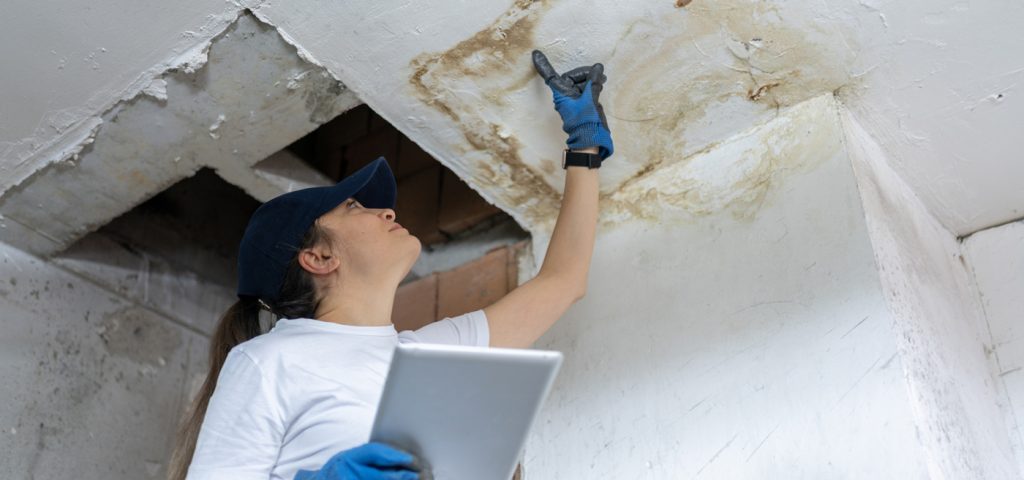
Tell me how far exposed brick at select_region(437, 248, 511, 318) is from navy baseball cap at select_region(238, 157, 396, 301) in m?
0.52

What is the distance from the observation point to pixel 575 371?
180 centimetres

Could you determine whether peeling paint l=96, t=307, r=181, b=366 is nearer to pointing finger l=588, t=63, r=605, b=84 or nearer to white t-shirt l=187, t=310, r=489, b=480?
white t-shirt l=187, t=310, r=489, b=480

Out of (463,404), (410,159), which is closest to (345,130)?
(410,159)

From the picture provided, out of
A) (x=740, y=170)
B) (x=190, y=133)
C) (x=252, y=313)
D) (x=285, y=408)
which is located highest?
(x=190, y=133)

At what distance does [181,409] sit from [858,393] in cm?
158

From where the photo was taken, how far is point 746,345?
1580mm

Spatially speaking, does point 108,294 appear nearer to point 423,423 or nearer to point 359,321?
point 359,321

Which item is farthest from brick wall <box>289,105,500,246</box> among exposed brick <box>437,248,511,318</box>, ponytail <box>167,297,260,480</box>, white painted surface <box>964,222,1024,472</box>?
white painted surface <box>964,222,1024,472</box>

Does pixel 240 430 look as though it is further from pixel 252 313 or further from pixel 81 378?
pixel 81 378

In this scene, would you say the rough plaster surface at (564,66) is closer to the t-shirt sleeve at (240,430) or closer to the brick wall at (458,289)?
the brick wall at (458,289)

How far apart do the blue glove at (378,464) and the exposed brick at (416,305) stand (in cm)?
101

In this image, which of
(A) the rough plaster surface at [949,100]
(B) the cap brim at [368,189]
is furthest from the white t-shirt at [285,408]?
(A) the rough plaster surface at [949,100]

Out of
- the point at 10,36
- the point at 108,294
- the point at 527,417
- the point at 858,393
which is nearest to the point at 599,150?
the point at 858,393

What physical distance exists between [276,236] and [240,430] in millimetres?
394
